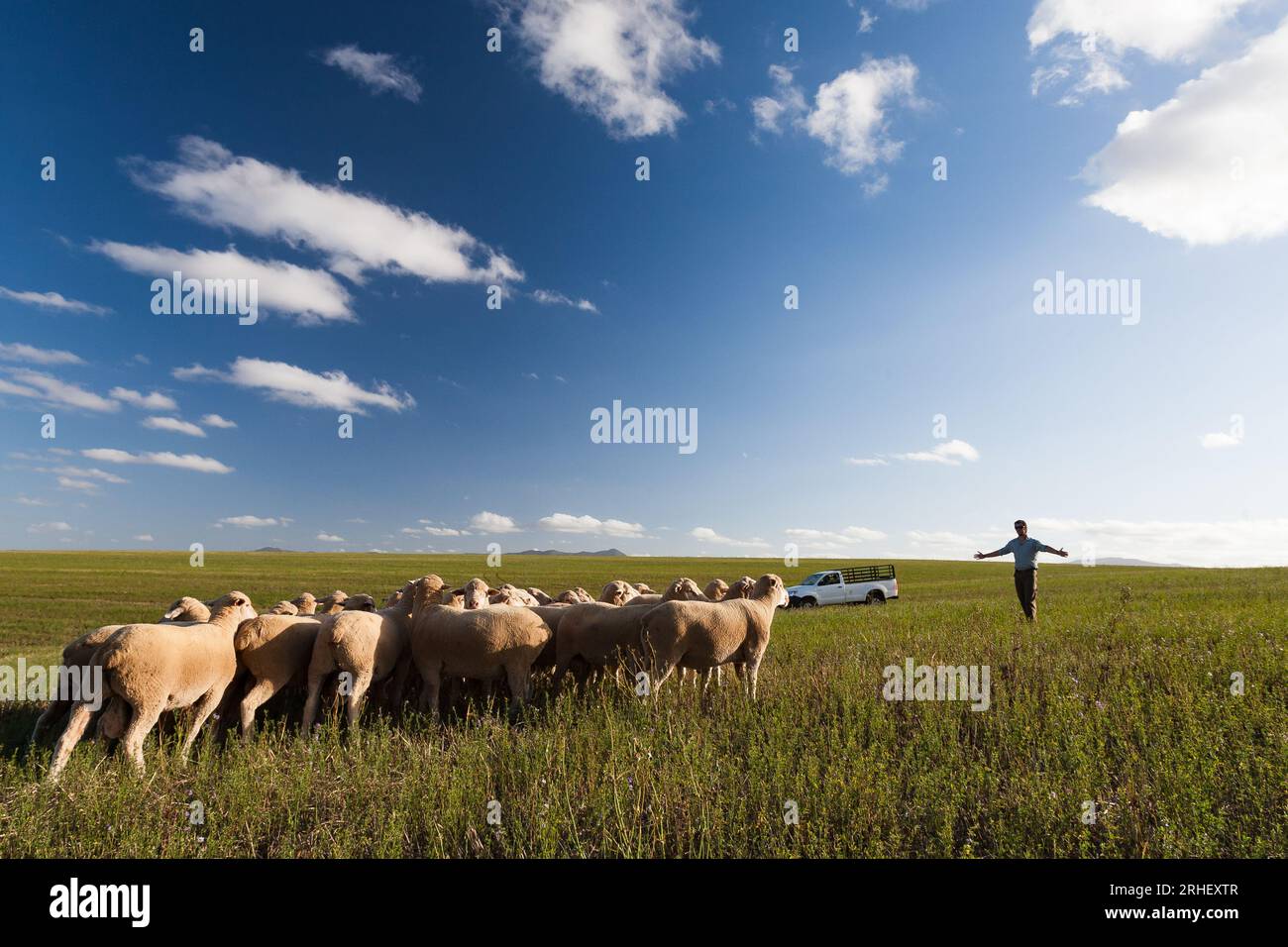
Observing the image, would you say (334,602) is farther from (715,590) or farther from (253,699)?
(715,590)

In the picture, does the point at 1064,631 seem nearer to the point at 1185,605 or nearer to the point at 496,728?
the point at 1185,605

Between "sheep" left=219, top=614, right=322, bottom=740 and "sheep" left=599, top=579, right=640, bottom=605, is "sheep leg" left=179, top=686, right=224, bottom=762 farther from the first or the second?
"sheep" left=599, top=579, right=640, bottom=605

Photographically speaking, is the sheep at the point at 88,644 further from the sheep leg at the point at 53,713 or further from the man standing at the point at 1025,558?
the man standing at the point at 1025,558

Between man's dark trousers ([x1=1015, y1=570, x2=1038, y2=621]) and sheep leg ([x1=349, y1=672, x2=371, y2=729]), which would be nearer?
sheep leg ([x1=349, y1=672, x2=371, y2=729])

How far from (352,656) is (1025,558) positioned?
47.4ft

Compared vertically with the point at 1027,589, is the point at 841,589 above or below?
below

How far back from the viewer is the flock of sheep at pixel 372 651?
19.5 ft

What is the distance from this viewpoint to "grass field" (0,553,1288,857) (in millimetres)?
4438

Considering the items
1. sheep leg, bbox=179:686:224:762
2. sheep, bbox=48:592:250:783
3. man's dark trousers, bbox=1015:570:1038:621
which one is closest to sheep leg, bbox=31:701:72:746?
sheep, bbox=48:592:250:783

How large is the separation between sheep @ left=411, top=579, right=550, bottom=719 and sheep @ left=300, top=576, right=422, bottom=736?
0.43 meters

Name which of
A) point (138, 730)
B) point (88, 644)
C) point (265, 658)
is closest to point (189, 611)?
point (88, 644)

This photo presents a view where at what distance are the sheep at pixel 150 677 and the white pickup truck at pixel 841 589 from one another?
88.5 ft

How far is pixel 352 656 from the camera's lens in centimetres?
710

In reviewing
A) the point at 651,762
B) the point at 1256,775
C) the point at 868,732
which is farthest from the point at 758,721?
the point at 1256,775
